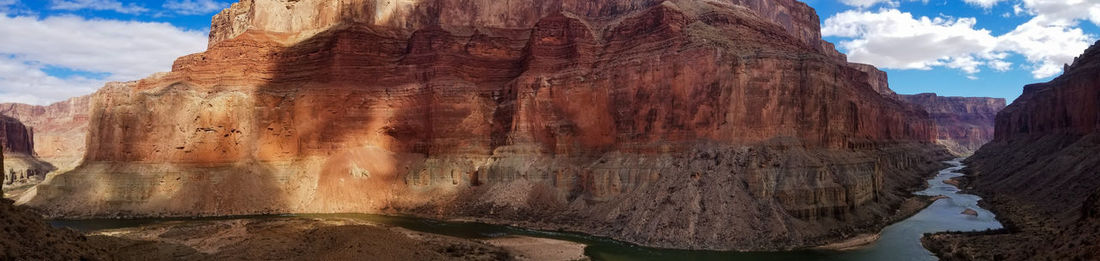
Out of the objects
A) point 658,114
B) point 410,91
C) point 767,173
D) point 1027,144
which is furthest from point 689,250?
point 1027,144

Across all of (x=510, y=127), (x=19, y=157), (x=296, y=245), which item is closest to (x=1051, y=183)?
(x=510, y=127)

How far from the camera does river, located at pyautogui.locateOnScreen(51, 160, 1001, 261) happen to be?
33.2m

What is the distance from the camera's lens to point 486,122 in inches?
2308

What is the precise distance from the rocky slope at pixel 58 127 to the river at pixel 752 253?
72.0 metres

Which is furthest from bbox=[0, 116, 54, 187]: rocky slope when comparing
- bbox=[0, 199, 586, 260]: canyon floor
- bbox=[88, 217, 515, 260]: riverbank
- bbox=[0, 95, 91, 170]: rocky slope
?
bbox=[88, 217, 515, 260]: riverbank

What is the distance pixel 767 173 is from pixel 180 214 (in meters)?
48.2

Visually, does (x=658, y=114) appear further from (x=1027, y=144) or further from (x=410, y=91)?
(x=1027, y=144)

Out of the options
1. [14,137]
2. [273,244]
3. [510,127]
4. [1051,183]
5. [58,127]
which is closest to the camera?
[273,244]

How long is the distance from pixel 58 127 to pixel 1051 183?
7242 inches

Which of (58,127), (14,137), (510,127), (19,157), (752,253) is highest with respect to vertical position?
(58,127)

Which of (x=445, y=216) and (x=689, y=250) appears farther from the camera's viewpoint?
(x=445, y=216)

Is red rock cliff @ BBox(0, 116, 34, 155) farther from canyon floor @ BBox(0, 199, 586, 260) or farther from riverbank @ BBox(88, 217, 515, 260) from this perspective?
riverbank @ BBox(88, 217, 515, 260)

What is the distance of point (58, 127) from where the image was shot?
140 m

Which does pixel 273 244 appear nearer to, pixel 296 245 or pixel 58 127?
pixel 296 245
